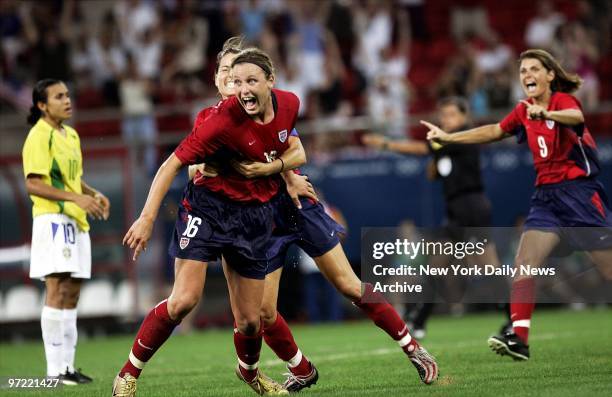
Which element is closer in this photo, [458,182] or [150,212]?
[150,212]

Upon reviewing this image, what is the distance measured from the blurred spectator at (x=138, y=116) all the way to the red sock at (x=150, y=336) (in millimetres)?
10308

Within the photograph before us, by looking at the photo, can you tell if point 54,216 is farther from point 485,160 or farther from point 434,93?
point 434,93

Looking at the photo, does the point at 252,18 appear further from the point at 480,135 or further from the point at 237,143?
the point at 237,143

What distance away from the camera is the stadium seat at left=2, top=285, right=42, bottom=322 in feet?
54.2

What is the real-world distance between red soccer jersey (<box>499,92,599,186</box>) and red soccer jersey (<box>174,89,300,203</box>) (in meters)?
2.53

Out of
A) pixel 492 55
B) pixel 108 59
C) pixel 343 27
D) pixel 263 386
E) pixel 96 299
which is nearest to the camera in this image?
pixel 263 386

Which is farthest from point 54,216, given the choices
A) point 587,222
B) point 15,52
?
point 15,52

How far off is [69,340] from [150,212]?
3211 mm

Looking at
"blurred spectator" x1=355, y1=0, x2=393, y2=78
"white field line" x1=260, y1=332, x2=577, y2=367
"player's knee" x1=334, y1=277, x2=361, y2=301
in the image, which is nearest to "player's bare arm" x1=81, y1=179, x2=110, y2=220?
"white field line" x1=260, y1=332, x2=577, y2=367

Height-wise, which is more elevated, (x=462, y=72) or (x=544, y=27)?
(x=544, y=27)

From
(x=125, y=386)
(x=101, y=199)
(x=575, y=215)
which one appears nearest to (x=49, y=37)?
(x=101, y=199)

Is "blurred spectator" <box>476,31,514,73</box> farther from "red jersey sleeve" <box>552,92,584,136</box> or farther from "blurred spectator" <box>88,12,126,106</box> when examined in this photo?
"red jersey sleeve" <box>552,92,584,136</box>

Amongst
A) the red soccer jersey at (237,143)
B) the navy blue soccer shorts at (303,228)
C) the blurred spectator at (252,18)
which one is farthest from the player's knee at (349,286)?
the blurred spectator at (252,18)

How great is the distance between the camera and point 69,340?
959 cm
